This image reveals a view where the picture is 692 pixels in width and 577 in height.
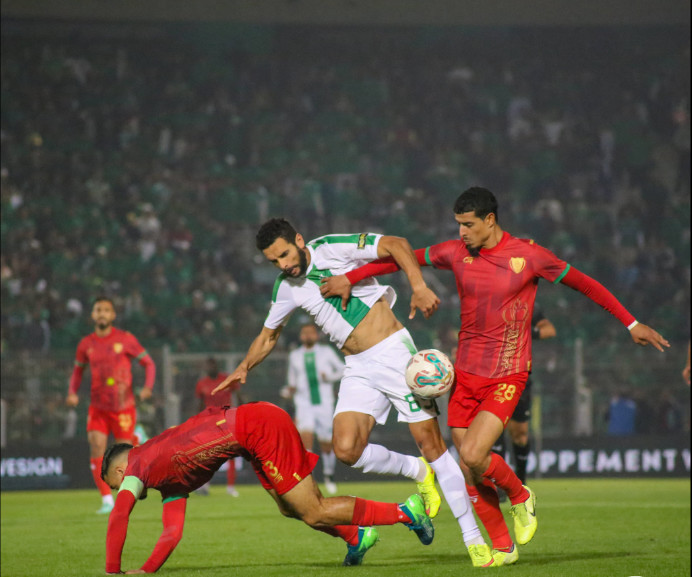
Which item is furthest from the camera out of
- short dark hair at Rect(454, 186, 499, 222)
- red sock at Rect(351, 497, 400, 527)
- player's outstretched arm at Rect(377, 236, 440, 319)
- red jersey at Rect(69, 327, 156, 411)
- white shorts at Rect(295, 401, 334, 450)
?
white shorts at Rect(295, 401, 334, 450)

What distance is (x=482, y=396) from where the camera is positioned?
6.85m

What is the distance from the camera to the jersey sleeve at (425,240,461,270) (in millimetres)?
6980

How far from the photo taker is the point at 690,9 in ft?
87.4

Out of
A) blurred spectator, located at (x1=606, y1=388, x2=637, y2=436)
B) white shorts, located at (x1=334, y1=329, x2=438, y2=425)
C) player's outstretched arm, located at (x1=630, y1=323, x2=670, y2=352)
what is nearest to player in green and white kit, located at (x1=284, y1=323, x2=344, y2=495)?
blurred spectator, located at (x1=606, y1=388, x2=637, y2=436)

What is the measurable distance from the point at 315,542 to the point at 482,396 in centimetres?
303

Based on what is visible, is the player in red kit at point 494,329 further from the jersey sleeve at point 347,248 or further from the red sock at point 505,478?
the jersey sleeve at point 347,248

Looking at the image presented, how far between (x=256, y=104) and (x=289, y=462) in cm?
2067

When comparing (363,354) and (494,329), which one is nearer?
(494,329)

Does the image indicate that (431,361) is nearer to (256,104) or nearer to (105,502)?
→ (105,502)

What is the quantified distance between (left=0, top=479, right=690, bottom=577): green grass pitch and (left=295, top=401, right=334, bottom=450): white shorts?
5.91ft

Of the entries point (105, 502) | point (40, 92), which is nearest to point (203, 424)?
point (105, 502)

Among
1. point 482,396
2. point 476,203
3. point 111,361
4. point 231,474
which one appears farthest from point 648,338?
point 231,474

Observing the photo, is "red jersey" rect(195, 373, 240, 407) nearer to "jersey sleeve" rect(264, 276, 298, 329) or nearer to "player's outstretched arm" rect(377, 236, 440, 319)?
"jersey sleeve" rect(264, 276, 298, 329)

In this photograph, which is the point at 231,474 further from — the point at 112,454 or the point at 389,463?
the point at 112,454
